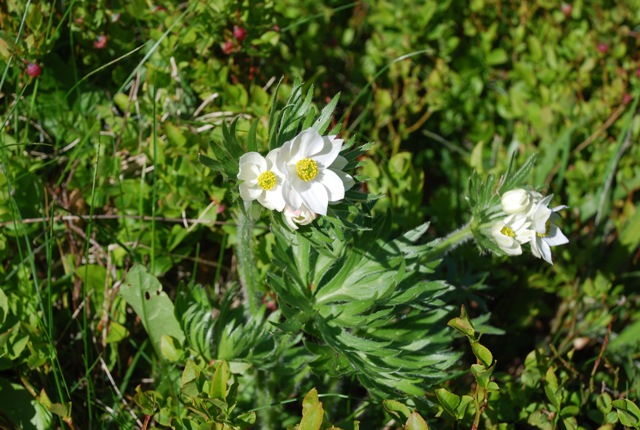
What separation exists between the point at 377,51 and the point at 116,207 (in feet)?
5.57

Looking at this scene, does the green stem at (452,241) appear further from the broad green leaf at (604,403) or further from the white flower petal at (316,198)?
the broad green leaf at (604,403)

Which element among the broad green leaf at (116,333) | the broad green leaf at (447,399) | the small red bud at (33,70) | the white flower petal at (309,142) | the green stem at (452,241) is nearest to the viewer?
the white flower petal at (309,142)

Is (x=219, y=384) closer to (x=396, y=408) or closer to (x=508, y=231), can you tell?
(x=396, y=408)

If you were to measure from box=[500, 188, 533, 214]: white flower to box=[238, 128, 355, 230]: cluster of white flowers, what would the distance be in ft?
1.92

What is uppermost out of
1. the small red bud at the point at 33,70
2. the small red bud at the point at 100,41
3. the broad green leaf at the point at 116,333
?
the small red bud at the point at 33,70

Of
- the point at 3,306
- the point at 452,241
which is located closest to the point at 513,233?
the point at 452,241

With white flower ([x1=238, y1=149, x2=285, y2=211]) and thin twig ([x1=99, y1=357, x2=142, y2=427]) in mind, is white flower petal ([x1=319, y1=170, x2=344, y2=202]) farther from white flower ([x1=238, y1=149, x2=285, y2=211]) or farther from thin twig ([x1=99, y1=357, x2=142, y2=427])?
thin twig ([x1=99, y1=357, x2=142, y2=427])

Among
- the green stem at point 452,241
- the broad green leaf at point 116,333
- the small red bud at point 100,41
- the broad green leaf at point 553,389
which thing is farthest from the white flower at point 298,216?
the small red bud at point 100,41

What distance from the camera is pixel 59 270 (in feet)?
8.42

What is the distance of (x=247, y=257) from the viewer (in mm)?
2133

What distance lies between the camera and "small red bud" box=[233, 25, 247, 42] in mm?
2727

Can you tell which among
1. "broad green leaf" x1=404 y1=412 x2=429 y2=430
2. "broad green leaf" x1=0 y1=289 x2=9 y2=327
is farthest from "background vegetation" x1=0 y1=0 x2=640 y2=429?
"broad green leaf" x1=404 y1=412 x2=429 y2=430

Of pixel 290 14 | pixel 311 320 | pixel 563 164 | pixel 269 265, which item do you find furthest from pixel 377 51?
pixel 311 320

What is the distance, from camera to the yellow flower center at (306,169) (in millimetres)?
1738
